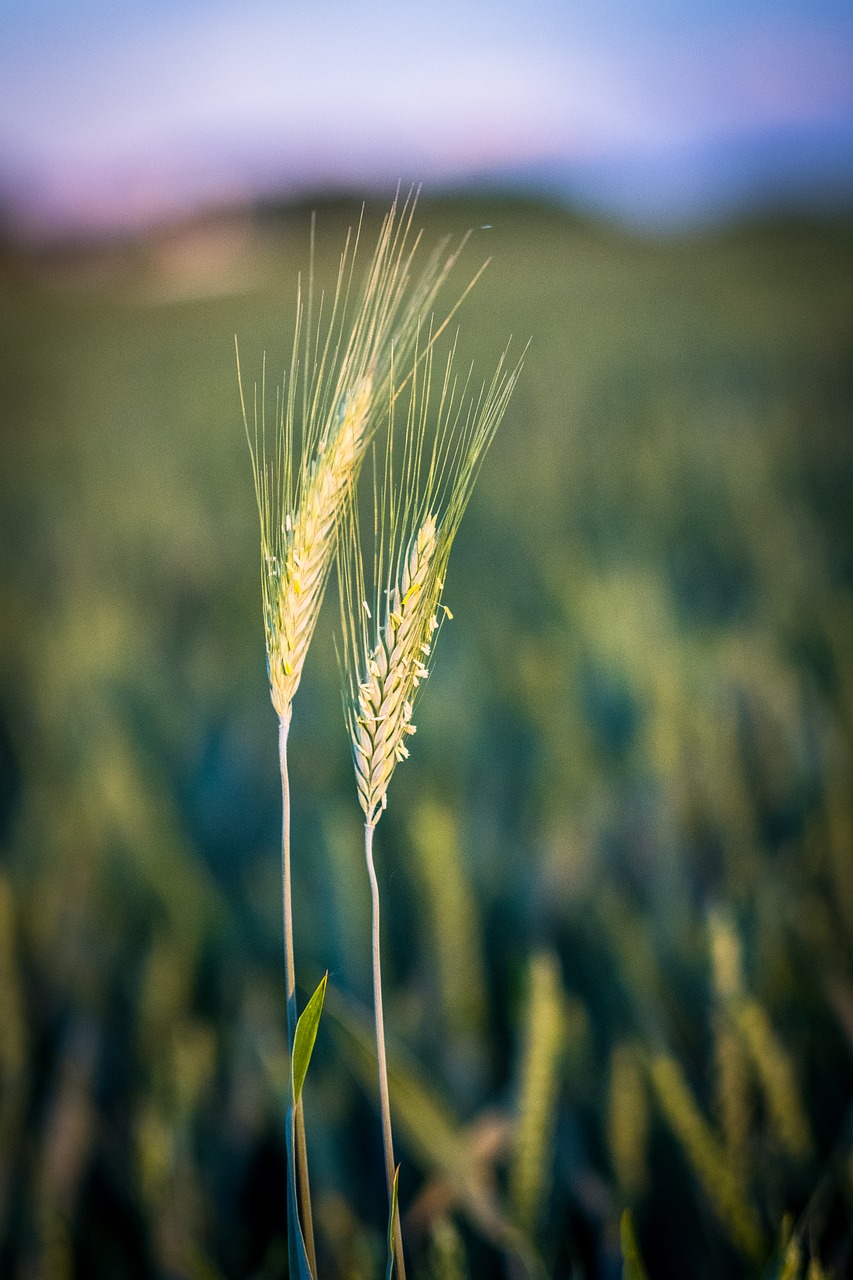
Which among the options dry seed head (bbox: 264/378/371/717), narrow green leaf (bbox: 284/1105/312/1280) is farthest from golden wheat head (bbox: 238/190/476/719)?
narrow green leaf (bbox: 284/1105/312/1280)

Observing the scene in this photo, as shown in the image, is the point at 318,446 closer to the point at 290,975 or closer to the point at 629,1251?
the point at 290,975

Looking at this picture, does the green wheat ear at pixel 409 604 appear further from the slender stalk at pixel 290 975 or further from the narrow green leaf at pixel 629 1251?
the narrow green leaf at pixel 629 1251

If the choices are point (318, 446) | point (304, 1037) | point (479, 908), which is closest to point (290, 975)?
point (304, 1037)

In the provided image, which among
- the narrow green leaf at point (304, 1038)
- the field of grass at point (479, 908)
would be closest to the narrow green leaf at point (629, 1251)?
the field of grass at point (479, 908)

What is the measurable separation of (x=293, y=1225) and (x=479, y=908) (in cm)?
47

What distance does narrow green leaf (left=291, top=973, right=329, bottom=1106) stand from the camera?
208 millimetres

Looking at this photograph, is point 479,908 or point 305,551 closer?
point 305,551

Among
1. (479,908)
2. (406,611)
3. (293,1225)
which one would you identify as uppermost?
(406,611)

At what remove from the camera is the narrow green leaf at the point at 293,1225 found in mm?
217

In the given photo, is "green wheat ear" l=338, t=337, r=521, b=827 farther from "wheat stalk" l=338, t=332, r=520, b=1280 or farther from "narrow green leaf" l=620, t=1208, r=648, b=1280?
"narrow green leaf" l=620, t=1208, r=648, b=1280

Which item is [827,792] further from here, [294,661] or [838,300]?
[838,300]

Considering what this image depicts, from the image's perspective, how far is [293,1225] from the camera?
0.74 feet

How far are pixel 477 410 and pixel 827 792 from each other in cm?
63

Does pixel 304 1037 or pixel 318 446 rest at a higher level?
pixel 318 446
